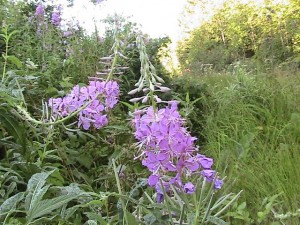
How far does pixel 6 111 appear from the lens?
1.29 metres

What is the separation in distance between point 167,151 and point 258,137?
243cm

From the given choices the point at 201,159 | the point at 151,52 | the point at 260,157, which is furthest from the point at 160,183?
the point at 151,52

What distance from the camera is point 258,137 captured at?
314 centimetres

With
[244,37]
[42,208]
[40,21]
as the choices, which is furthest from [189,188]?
[244,37]

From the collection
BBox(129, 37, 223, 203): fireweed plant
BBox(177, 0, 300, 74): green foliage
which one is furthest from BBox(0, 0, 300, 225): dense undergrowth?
BBox(177, 0, 300, 74): green foliage

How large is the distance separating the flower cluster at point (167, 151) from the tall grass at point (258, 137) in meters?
0.43

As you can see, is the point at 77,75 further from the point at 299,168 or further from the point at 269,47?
the point at 269,47

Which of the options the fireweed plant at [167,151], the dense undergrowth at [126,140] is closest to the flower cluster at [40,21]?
the dense undergrowth at [126,140]

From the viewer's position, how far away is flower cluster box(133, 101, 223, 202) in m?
0.83

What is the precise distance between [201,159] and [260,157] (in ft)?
6.04

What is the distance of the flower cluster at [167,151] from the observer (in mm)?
829

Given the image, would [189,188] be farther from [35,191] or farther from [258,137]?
[258,137]

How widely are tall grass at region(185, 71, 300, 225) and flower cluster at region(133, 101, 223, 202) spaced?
1.40 feet

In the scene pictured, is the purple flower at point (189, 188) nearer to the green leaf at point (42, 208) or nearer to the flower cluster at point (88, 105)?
the green leaf at point (42, 208)
